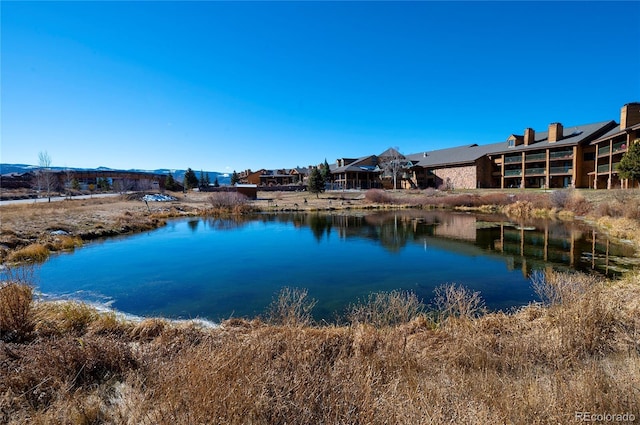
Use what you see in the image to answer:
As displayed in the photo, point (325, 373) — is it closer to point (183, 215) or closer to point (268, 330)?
point (268, 330)

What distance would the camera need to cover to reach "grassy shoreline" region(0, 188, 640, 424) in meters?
3.07

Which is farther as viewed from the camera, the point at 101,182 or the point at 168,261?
the point at 101,182

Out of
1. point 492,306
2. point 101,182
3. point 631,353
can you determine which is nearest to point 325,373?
point 631,353

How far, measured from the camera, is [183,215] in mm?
34844

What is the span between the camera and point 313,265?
45.1 feet

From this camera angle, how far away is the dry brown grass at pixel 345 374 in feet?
10.0

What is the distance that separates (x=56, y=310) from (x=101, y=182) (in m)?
67.8

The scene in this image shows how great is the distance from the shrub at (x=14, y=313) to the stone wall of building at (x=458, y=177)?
53253 mm

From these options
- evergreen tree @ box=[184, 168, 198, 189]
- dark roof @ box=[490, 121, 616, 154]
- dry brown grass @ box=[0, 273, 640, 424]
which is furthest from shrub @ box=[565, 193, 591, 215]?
evergreen tree @ box=[184, 168, 198, 189]

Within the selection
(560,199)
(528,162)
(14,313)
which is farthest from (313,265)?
(528,162)

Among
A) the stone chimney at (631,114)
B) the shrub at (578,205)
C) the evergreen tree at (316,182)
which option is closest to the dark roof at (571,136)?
the stone chimney at (631,114)

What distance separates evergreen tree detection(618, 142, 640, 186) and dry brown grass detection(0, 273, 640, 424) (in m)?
28.5

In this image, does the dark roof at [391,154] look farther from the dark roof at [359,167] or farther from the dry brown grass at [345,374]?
the dry brown grass at [345,374]

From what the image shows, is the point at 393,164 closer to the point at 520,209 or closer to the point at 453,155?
the point at 453,155
